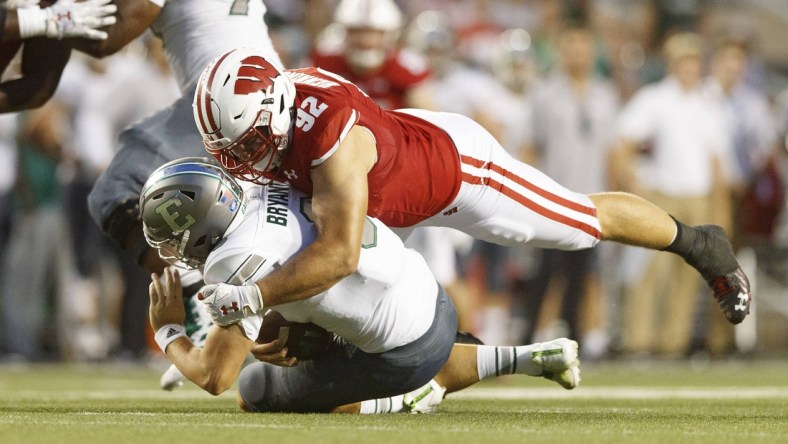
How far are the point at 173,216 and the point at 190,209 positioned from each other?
0.07m

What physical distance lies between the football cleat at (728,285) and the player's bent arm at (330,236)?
5.64 ft

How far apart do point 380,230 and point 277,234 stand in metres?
0.41

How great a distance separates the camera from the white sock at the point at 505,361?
19.3 ft

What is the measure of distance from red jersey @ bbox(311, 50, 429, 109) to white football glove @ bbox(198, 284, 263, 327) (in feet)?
12.9

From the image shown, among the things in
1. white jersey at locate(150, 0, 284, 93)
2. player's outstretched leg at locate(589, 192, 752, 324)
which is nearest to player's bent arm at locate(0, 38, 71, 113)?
white jersey at locate(150, 0, 284, 93)

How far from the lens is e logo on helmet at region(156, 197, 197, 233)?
5207 millimetres

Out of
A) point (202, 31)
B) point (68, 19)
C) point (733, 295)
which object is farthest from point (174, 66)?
point (733, 295)

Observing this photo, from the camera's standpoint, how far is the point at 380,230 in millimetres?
5410

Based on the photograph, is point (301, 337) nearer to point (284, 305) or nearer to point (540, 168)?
point (284, 305)

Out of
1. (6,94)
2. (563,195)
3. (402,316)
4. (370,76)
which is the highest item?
(370,76)

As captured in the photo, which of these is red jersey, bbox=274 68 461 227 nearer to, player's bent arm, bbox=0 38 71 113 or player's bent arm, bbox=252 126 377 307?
player's bent arm, bbox=252 126 377 307

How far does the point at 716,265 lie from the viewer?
243 inches

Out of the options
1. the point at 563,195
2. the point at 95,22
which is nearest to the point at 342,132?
the point at 563,195

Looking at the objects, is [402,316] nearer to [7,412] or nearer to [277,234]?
[277,234]
